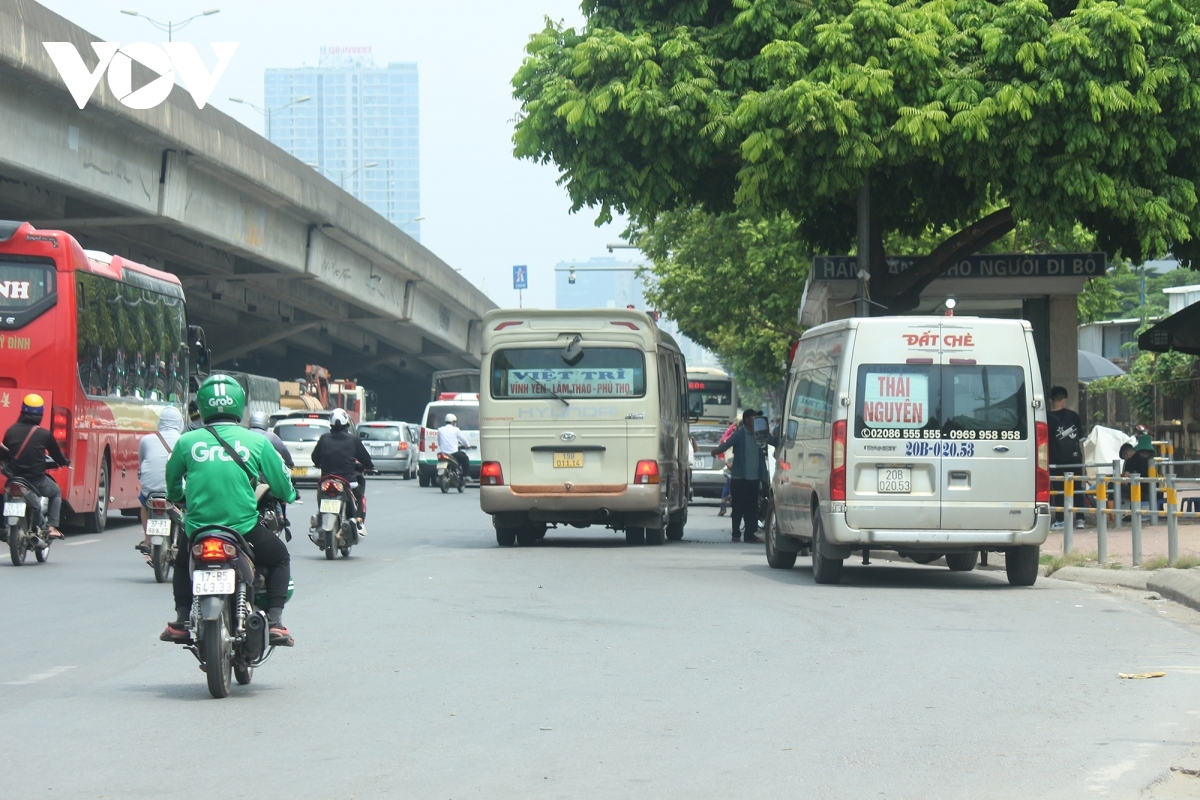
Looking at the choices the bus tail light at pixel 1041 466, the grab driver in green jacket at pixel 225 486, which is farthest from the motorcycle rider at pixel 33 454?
the bus tail light at pixel 1041 466

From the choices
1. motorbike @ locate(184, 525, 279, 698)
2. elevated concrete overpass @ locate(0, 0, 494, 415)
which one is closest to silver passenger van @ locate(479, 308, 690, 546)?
elevated concrete overpass @ locate(0, 0, 494, 415)

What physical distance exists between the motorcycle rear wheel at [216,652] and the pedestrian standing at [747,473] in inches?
528

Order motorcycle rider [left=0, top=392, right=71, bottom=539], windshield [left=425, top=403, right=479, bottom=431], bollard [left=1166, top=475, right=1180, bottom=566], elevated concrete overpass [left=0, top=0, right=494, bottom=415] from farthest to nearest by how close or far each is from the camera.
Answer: windshield [left=425, top=403, right=479, bottom=431]
elevated concrete overpass [left=0, top=0, right=494, bottom=415]
motorcycle rider [left=0, top=392, right=71, bottom=539]
bollard [left=1166, top=475, right=1180, bottom=566]

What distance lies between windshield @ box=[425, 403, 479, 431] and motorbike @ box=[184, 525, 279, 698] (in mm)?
32884

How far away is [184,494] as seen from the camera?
8812 mm

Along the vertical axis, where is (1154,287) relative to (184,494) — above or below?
above

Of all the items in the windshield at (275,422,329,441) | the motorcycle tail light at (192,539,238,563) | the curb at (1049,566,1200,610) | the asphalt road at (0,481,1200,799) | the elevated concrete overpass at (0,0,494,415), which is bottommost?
the asphalt road at (0,481,1200,799)

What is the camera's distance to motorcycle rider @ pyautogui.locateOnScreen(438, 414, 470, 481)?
36969 mm

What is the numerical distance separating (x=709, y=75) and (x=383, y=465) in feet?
92.8

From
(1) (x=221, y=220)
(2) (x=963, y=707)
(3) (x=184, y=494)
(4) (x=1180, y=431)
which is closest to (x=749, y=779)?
(2) (x=963, y=707)

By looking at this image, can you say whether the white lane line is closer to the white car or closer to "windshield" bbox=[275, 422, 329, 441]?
the white car

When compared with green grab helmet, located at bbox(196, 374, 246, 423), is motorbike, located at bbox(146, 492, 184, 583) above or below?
below

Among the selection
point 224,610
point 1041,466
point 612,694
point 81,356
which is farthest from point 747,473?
point 224,610

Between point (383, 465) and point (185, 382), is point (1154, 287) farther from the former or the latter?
point (185, 382)
